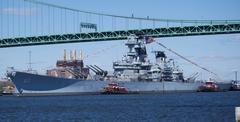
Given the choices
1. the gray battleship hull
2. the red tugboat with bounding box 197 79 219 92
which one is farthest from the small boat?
the gray battleship hull

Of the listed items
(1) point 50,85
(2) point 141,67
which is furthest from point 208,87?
(1) point 50,85

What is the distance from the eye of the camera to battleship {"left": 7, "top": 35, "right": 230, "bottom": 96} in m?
101

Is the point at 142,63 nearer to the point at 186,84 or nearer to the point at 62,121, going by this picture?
the point at 186,84

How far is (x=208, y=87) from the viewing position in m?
125

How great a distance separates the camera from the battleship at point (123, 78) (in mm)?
100562

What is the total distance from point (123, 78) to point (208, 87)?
2062 centimetres

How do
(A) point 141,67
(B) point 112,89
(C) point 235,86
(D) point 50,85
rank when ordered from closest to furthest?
(D) point 50,85, (B) point 112,89, (A) point 141,67, (C) point 235,86

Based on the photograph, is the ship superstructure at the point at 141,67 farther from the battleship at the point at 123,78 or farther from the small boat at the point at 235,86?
the small boat at the point at 235,86

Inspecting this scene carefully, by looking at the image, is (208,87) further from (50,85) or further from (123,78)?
(50,85)

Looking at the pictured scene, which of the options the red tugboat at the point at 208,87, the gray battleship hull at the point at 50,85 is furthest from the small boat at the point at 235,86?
the gray battleship hull at the point at 50,85

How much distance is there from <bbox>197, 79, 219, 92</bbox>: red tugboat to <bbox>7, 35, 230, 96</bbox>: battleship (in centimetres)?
110

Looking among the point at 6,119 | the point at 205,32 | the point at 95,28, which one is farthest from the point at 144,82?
the point at 6,119

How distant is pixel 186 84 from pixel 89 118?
78500mm

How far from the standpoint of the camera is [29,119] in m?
43.1
